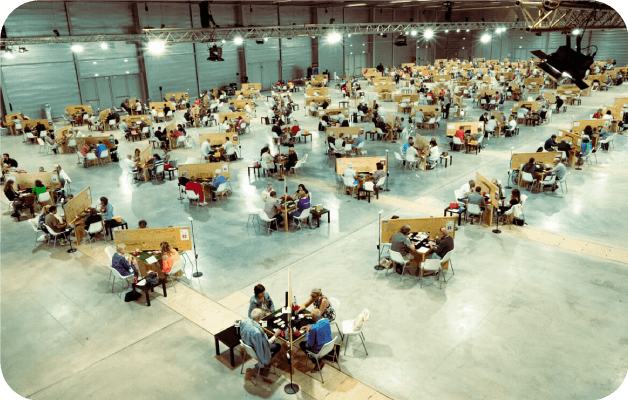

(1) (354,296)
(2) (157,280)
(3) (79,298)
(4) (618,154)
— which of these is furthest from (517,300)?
(4) (618,154)

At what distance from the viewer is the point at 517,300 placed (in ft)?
28.6

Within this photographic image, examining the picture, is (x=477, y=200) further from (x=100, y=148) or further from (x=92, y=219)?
(x=100, y=148)

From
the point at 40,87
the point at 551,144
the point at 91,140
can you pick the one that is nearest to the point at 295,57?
the point at 40,87

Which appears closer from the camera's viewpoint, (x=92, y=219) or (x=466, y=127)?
(x=92, y=219)

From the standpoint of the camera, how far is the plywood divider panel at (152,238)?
9984mm

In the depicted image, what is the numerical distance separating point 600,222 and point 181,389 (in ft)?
36.9

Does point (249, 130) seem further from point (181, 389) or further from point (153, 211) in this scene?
point (181, 389)

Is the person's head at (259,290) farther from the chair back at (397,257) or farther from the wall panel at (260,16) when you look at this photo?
the wall panel at (260,16)

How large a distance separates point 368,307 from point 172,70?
2944 centimetres

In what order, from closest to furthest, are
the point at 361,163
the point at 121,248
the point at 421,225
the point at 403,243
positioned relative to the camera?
the point at 121,248
the point at 403,243
the point at 421,225
the point at 361,163

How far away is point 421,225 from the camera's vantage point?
10.2 meters

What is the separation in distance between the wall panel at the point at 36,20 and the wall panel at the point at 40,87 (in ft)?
6.38

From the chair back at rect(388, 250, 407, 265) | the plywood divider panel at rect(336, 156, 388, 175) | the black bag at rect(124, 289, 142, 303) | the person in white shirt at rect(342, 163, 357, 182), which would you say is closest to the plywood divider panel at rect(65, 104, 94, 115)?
the plywood divider panel at rect(336, 156, 388, 175)

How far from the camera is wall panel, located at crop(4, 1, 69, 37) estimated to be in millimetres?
25016
